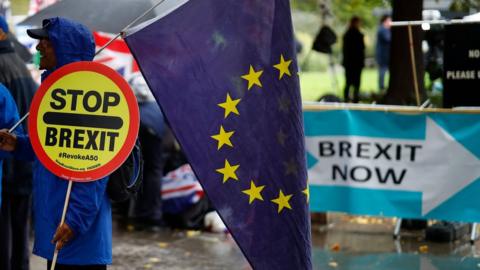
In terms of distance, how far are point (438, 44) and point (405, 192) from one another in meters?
6.75

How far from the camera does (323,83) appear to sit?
31.1 m

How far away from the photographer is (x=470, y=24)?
9.52 metres

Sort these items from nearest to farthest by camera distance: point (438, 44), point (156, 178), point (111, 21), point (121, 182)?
point (121, 182) → point (111, 21) → point (156, 178) → point (438, 44)

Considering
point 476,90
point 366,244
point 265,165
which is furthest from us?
point 366,244

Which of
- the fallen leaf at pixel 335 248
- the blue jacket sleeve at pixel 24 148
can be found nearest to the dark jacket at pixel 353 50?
the fallen leaf at pixel 335 248

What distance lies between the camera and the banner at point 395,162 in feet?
31.5

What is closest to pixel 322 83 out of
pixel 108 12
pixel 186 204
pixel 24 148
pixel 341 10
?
pixel 341 10

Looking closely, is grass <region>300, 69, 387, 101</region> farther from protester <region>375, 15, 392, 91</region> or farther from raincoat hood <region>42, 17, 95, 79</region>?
raincoat hood <region>42, 17, 95, 79</region>

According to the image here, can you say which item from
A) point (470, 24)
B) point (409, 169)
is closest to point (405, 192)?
point (409, 169)

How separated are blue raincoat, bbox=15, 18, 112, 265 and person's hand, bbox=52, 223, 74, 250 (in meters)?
0.03

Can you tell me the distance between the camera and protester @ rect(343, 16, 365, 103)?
805 inches

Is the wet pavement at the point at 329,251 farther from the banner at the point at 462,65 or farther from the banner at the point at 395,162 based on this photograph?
the banner at the point at 462,65

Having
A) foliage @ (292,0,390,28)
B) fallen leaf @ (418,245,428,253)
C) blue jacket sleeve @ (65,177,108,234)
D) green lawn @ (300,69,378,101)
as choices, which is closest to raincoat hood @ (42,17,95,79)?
blue jacket sleeve @ (65,177,108,234)

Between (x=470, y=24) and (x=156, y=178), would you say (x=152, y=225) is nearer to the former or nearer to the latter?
(x=156, y=178)
